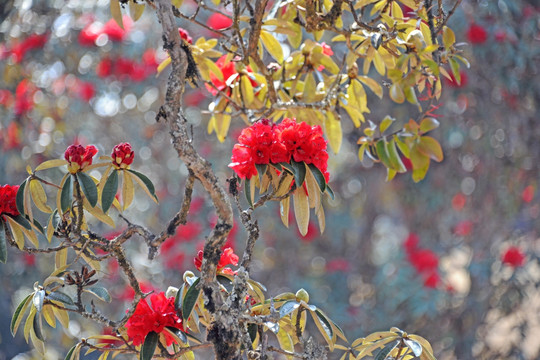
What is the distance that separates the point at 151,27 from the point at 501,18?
1505mm

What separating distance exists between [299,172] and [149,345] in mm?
342

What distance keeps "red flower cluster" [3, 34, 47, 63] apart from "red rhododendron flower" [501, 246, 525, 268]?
6.68ft

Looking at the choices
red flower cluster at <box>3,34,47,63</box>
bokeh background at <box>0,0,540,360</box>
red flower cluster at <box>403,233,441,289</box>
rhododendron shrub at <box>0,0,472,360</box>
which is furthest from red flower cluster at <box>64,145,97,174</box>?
red flower cluster at <box>403,233,441,289</box>

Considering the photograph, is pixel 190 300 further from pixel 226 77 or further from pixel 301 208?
pixel 226 77

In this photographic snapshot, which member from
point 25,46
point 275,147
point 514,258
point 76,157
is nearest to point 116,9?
point 76,157

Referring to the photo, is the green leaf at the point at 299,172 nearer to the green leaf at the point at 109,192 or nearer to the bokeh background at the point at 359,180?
the green leaf at the point at 109,192

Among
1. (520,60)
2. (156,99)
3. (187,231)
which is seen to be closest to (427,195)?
(520,60)

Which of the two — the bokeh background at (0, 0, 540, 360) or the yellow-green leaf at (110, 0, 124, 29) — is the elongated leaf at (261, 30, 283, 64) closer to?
the yellow-green leaf at (110, 0, 124, 29)

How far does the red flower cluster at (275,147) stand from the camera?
3.16 feet

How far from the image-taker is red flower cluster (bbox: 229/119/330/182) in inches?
37.9

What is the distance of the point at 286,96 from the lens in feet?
4.56

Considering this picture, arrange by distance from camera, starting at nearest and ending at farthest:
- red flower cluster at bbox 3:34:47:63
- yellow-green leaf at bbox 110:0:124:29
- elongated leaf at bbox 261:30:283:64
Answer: yellow-green leaf at bbox 110:0:124:29 < elongated leaf at bbox 261:30:283:64 < red flower cluster at bbox 3:34:47:63

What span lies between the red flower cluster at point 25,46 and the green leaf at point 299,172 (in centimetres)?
196

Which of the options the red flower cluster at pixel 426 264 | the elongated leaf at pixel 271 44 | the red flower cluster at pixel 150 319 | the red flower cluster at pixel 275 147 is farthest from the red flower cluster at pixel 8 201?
the red flower cluster at pixel 426 264
